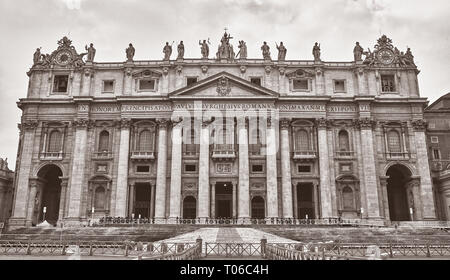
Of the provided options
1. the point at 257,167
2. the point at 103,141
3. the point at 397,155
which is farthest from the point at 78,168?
the point at 397,155

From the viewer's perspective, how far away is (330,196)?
5056cm

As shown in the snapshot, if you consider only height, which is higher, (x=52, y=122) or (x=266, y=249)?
(x=52, y=122)

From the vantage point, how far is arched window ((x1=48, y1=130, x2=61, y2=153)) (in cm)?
5406

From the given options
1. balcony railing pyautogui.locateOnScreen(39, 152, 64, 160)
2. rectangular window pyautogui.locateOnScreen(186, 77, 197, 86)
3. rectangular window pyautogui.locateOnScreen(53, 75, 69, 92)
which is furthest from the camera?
rectangular window pyautogui.locateOnScreen(53, 75, 69, 92)

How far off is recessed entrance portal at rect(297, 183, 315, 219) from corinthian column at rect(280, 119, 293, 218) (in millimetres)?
2401

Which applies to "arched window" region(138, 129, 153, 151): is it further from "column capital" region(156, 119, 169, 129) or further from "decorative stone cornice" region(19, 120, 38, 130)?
"decorative stone cornice" region(19, 120, 38, 130)

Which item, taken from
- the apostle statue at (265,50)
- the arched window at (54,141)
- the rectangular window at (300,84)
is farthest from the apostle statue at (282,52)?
the arched window at (54,141)

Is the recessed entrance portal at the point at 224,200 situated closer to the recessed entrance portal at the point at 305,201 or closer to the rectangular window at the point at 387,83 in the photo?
the recessed entrance portal at the point at 305,201

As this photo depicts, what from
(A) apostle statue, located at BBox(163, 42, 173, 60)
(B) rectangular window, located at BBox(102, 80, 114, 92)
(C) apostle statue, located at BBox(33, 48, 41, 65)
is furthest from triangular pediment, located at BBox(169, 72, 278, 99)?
(C) apostle statue, located at BBox(33, 48, 41, 65)
